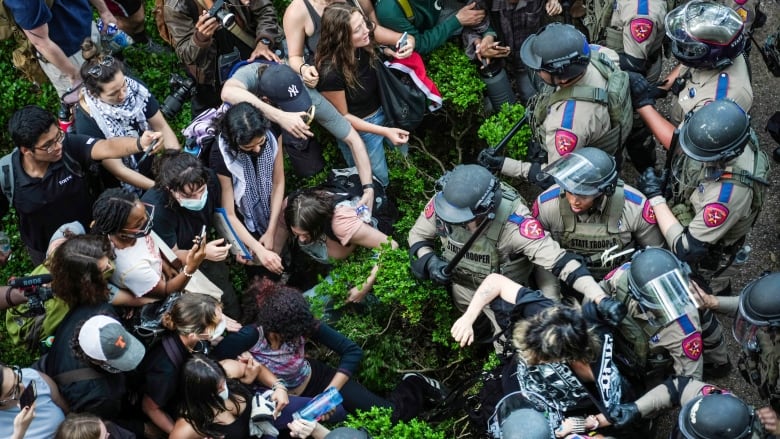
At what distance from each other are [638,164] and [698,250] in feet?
6.13

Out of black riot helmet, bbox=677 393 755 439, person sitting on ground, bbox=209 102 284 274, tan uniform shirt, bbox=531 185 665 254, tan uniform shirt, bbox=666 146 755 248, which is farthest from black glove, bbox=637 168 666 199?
person sitting on ground, bbox=209 102 284 274

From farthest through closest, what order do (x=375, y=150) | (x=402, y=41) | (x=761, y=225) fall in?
(x=761, y=225) < (x=375, y=150) < (x=402, y=41)

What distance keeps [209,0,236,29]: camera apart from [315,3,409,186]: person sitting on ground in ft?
2.33

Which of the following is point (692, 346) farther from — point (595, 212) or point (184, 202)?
point (184, 202)

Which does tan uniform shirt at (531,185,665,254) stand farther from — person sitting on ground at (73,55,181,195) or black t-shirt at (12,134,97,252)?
black t-shirt at (12,134,97,252)

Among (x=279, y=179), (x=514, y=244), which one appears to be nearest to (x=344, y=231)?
(x=279, y=179)

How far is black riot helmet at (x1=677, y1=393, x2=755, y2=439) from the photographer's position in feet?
14.3

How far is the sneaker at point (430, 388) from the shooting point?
5973 mm

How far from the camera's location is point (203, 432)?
4.88 metres

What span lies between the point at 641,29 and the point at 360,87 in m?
2.15

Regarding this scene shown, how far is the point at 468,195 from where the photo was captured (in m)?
5.04

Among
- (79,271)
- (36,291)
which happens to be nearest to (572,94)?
(79,271)

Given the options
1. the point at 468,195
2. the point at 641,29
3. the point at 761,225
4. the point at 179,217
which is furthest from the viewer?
the point at 761,225

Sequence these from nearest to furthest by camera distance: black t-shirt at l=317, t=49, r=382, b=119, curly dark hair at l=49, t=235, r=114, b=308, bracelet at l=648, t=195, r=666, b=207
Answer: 1. curly dark hair at l=49, t=235, r=114, b=308
2. bracelet at l=648, t=195, r=666, b=207
3. black t-shirt at l=317, t=49, r=382, b=119
